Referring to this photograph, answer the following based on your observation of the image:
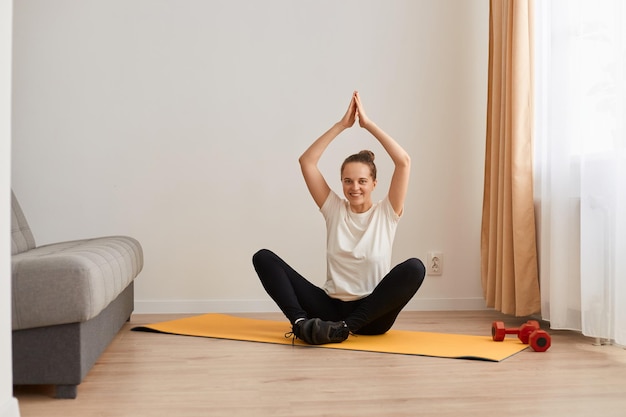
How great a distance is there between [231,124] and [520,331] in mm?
1819

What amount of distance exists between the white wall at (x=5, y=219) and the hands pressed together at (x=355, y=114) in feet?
5.37

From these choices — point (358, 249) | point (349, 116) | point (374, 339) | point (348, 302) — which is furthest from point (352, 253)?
point (349, 116)

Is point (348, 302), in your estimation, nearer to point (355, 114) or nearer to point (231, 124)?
point (355, 114)

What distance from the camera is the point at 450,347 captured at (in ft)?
9.50

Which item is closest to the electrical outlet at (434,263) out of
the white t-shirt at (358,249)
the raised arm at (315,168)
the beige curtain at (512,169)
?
the beige curtain at (512,169)

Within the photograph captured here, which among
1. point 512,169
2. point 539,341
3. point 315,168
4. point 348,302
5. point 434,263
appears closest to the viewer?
point 539,341

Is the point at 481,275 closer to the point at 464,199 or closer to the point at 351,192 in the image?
the point at 464,199

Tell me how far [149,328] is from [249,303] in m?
0.76

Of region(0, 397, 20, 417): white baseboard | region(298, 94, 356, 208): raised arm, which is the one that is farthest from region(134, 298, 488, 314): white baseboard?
region(0, 397, 20, 417): white baseboard

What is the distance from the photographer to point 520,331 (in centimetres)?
297

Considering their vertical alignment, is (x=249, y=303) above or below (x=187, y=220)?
below

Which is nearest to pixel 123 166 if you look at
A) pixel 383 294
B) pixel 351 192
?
pixel 351 192

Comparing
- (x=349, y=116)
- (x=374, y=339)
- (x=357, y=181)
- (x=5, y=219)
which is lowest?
(x=374, y=339)

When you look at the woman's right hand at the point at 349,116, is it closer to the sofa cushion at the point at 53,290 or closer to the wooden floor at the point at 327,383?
the wooden floor at the point at 327,383
